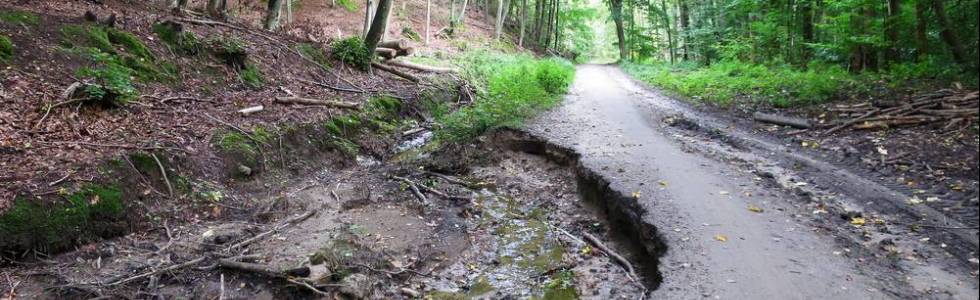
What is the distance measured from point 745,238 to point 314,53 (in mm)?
11016

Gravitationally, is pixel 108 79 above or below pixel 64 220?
above

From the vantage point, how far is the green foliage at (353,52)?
1396 cm

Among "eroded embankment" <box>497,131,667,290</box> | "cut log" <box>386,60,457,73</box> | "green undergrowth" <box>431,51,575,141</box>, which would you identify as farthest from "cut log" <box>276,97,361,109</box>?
"cut log" <box>386,60,457,73</box>

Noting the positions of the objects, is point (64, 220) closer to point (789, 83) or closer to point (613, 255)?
point (613, 255)

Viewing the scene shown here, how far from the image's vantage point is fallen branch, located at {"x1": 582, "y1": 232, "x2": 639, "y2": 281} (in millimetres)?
5784

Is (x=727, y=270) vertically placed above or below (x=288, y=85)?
below

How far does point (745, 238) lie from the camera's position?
569cm

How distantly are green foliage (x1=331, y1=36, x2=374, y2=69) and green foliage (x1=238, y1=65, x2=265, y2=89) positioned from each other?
3.13 meters

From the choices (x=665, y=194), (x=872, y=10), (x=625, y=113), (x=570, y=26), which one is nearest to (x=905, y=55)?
(x=872, y=10)

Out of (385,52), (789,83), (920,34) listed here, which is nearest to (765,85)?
(789,83)

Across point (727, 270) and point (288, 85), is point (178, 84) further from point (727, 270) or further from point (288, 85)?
point (727, 270)

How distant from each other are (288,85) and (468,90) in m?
6.03

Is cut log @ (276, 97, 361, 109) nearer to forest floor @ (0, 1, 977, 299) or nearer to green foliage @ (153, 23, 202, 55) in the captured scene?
forest floor @ (0, 1, 977, 299)

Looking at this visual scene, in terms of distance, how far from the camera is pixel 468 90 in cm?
1603
